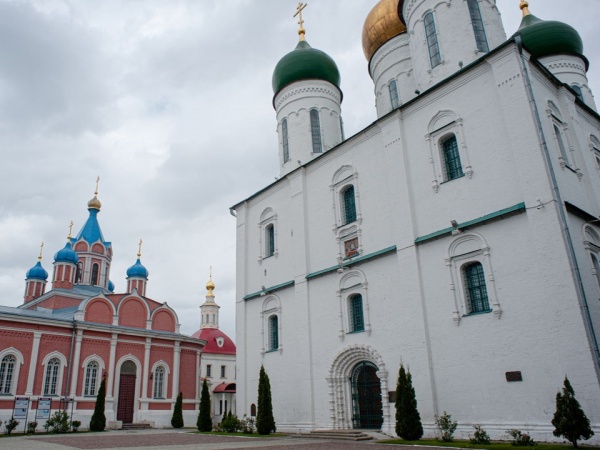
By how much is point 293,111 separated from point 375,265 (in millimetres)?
9041

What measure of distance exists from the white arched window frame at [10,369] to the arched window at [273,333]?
1143 centimetres

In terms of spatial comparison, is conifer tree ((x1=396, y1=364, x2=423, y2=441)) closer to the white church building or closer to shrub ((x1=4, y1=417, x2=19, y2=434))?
the white church building

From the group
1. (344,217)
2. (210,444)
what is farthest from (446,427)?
(344,217)

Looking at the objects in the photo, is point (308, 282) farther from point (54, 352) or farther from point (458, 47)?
point (54, 352)

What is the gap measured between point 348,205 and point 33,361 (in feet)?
51.2

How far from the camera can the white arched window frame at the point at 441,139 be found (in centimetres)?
1275

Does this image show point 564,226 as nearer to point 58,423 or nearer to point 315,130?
point 315,130

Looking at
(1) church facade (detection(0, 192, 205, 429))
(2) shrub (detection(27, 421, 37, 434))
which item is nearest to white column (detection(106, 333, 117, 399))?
(1) church facade (detection(0, 192, 205, 429))

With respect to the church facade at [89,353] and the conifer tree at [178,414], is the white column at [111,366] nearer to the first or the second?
the church facade at [89,353]

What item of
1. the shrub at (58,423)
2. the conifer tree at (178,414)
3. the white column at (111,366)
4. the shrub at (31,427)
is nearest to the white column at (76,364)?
the white column at (111,366)

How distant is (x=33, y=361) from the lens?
20.9 m

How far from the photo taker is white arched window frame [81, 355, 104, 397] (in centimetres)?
2272

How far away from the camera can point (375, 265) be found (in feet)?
46.9

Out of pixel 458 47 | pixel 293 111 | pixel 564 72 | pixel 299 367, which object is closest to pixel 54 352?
pixel 299 367
